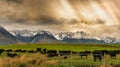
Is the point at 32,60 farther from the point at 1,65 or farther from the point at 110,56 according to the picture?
the point at 110,56

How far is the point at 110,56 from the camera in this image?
183 ft

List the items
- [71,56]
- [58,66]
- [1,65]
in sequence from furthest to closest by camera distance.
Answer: [71,56] → [58,66] → [1,65]

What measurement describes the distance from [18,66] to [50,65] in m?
4.21

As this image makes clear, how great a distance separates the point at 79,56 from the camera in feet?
172

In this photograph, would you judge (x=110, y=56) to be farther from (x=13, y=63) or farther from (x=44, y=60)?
(x=13, y=63)

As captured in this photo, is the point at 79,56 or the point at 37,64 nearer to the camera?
the point at 37,64

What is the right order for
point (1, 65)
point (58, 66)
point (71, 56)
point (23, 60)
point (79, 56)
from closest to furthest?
point (1, 65)
point (23, 60)
point (58, 66)
point (71, 56)
point (79, 56)

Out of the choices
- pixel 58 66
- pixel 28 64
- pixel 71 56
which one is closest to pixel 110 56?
pixel 71 56

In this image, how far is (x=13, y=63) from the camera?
2872 cm

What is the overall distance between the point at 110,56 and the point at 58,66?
2630 cm

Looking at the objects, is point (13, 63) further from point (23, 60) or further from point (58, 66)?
point (58, 66)

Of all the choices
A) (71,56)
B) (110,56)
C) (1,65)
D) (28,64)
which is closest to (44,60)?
(28,64)

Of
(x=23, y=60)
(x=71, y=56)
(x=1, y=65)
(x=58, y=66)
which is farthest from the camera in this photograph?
(x=71, y=56)

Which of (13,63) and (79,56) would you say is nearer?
(13,63)
